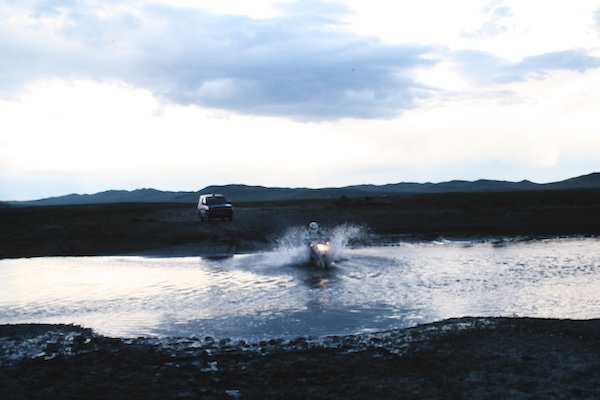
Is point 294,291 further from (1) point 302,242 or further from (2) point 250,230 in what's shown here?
(2) point 250,230

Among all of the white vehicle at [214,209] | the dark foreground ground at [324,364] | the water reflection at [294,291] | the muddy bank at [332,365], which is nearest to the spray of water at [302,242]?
the water reflection at [294,291]

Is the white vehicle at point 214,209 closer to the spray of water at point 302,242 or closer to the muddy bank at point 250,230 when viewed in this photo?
the muddy bank at point 250,230

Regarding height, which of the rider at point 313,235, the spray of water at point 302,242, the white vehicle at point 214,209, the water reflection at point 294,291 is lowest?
the water reflection at point 294,291

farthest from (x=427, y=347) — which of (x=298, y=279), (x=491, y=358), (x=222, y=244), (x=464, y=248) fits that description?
(x=222, y=244)

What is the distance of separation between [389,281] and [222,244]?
1352 centimetres

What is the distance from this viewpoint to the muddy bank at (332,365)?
7.43 m

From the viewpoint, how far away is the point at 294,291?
1571cm

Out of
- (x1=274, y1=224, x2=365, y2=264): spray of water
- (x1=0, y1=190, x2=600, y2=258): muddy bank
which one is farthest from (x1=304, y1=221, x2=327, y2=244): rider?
(x1=0, y1=190, x2=600, y2=258): muddy bank

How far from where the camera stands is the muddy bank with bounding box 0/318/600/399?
293 inches

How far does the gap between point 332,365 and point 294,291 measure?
723cm

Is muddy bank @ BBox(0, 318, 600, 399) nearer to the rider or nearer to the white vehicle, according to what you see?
the rider

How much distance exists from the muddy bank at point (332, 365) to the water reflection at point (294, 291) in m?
1.32

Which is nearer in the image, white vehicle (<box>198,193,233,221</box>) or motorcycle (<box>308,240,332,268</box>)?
motorcycle (<box>308,240,332,268</box>)

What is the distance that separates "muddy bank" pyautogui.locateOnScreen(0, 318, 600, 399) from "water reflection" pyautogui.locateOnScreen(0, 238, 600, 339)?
1315 millimetres
